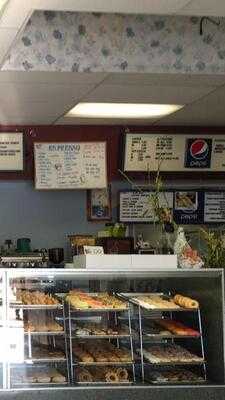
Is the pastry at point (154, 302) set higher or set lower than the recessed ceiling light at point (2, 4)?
lower

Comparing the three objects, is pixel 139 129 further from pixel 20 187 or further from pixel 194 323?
pixel 194 323

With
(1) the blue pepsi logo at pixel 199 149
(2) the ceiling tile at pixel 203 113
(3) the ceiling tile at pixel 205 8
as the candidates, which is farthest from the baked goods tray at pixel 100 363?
(1) the blue pepsi logo at pixel 199 149

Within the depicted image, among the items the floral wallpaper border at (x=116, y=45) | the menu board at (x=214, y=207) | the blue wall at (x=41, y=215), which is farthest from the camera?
the menu board at (x=214, y=207)

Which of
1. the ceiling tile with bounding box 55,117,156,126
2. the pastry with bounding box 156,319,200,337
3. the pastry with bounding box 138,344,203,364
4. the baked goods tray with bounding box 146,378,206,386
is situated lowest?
the baked goods tray with bounding box 146,378,206,386

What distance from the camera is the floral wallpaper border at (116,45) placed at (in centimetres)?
518

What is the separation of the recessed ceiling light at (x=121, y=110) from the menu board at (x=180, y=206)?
3.07 ft

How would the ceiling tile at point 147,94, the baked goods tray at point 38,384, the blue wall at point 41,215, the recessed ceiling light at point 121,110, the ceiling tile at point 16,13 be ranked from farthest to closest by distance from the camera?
1. the blue wall at point 41,215
2. the recessed ceiling light at point 121,110
3. the ceiling tile at point 147,94
4. the baked goods tray at point 38,384
5. the ceiling tile at point 16,13

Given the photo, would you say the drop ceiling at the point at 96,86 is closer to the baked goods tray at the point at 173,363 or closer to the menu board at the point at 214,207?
the menu board at the point at 214,207

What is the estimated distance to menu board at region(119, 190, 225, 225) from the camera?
7656 mm

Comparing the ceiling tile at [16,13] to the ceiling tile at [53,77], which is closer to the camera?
the ceiling tile at [16,13]

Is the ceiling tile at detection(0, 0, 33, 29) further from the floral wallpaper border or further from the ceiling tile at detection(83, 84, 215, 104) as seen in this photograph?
the ceiling tile at detection(83, 84, 215, 104)

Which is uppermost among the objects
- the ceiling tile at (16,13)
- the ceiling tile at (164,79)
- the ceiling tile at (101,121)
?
the ceiling tile at (16,13)

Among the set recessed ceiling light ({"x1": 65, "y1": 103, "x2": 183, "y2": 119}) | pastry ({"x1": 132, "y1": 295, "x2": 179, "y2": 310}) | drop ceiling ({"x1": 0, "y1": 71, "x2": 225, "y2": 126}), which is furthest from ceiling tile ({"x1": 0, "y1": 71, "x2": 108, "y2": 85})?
pastry ({"x1": 132, "y1": 295, "x2": 179, "y2": 310})

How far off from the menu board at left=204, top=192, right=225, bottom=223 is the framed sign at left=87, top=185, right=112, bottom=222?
1.04 metres
